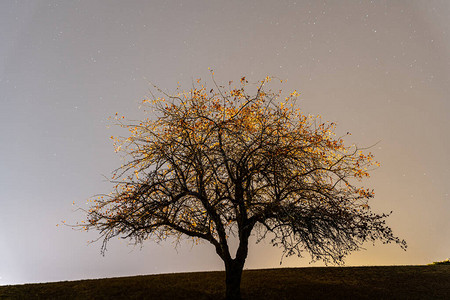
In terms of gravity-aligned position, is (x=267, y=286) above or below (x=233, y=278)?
below

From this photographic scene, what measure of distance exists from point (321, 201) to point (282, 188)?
5.08 ft

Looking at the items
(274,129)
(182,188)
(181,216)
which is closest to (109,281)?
(181,216)

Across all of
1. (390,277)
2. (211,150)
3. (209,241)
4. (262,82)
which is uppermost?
(262,82)

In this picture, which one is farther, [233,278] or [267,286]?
[267,286]

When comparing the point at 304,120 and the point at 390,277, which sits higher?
the point at 304,120

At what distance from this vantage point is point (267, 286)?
18.6 m

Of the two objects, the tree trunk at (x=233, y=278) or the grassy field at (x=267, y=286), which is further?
the grassy field at (x=267, y=286)

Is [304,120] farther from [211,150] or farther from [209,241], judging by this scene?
[209,241]

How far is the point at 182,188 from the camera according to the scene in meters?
14.5

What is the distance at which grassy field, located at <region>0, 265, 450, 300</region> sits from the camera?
57.5ft

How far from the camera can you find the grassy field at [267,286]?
1753 centimetres

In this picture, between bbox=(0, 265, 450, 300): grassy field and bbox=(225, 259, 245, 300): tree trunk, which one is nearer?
bbox=(225, 259, 245, 300): tree trunk

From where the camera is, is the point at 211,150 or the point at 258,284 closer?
the point at 211,150

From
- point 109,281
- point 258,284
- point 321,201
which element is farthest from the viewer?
point 109,281
